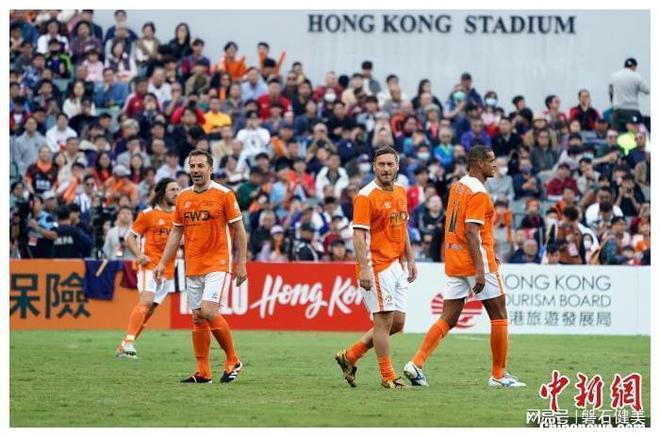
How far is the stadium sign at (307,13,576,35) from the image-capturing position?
3341 cm

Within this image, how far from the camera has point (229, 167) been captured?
28969 mm

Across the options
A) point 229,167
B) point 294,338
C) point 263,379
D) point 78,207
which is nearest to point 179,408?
point 263,379

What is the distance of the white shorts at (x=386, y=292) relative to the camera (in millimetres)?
14352

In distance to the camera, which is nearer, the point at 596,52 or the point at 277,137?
the point at 277,137

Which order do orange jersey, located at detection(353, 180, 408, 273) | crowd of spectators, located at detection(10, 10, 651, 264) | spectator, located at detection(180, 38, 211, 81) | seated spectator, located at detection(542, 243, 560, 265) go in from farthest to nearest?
1. spectator, located at detection(180, 38, 211, 81)
2. crowd of spectators, located at detection(10, 10, 651, 264)
3. seated spectator, located at detection(542, 243, 560, 265)
4. orange jersey, located at detection(353, 180, 408, 273)

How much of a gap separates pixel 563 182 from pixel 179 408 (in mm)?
17656

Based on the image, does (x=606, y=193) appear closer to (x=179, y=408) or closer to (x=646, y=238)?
(x=646, y=238)

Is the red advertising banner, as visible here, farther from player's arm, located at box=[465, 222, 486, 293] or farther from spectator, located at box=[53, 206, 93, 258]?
player's arm, located at box=[465, 222, 486, 293]

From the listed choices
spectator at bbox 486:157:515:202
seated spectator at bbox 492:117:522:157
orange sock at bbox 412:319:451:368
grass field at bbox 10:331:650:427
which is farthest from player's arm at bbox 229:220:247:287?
seated spectator at bbox 492:117:522:157

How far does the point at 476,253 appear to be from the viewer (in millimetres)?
14492

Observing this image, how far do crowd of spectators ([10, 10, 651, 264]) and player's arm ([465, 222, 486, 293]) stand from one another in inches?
452

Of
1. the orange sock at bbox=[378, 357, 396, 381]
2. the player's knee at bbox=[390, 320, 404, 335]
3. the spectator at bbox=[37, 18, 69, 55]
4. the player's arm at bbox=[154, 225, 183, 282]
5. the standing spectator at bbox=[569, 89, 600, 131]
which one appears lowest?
the orange sock at bbox=[378, 357, 396, 381]

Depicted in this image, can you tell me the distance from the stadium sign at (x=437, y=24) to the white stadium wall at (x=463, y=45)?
0.08 ft

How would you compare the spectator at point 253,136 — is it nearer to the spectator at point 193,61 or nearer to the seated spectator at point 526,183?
the spectator at point 193,61
